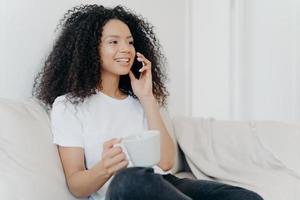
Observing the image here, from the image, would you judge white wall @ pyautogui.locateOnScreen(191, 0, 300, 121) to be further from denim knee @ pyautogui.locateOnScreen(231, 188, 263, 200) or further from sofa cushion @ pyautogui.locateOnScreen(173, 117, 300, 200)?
denim knee @ pyautogui.locateOnScreen(231, 188, 263, 200)

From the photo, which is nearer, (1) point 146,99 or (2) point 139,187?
(2) point 139,187

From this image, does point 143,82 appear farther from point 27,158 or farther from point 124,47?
point 27,158

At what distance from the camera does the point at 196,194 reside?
118 centimetres

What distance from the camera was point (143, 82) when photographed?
1459mm

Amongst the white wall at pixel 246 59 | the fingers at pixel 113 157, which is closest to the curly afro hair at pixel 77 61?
the fingers at pixel 113 157

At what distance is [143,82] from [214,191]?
0.48 m

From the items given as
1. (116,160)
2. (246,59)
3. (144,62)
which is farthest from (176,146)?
→ (246,59)

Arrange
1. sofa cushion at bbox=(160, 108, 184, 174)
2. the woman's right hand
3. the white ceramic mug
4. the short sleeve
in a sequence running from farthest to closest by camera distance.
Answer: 1. sofa cushion at bbox=(160, 108, 184, 174)
2. the short sleeve
3. the woman's right hand
4. the white ceramic mug

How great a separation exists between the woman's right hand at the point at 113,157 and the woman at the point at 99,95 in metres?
0.08

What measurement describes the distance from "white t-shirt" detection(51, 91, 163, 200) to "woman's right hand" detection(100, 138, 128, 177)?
22 cm

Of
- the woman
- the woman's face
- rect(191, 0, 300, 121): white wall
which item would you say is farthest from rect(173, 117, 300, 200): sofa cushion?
rect(191, 0, 300, 121): white wall

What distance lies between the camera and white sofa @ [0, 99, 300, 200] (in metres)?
1.13

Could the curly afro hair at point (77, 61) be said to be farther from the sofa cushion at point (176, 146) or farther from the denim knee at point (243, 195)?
the denim knee at point (243, 195)

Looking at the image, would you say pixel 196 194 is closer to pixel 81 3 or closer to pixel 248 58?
pixel 81 3
